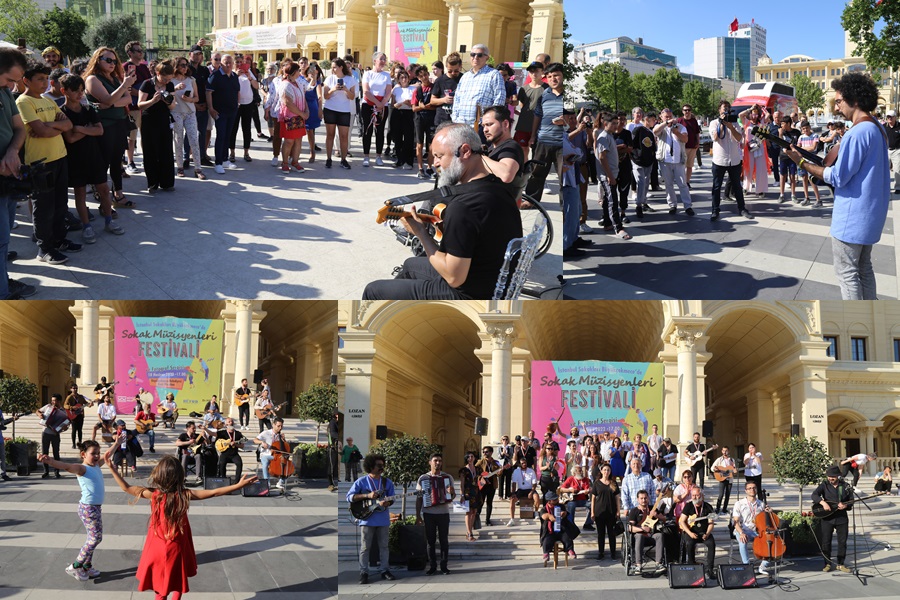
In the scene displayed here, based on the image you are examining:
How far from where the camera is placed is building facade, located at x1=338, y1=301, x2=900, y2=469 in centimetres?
A: 862

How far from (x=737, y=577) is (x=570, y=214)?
438 cm

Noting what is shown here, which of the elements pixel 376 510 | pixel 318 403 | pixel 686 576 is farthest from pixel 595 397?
pixel 376 510

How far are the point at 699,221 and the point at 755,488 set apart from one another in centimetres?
391

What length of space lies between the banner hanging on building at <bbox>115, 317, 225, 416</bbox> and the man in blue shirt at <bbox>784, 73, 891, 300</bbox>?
→ 19.4 feet

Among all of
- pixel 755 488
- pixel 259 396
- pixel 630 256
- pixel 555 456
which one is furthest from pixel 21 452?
pixel 755 488

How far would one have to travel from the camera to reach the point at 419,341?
1134 centimetres

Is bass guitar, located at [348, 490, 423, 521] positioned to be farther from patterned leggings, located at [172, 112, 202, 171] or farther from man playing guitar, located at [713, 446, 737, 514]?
patterned leggings, located at [172, 112, 202, 171]

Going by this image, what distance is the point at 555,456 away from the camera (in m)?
11.0

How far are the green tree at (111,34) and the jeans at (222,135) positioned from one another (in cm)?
3599

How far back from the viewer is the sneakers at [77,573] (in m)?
6.45

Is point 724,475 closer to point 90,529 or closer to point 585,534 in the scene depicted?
point 585,534

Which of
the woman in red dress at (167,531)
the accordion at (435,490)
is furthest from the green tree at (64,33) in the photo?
the woman in red dress at (167,531)

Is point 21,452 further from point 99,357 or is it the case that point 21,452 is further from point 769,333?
point 769,333

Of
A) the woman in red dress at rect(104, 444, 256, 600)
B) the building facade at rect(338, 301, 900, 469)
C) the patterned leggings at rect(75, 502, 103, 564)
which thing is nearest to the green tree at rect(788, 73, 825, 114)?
the building facade at rect(338, 301, 900, 469)
